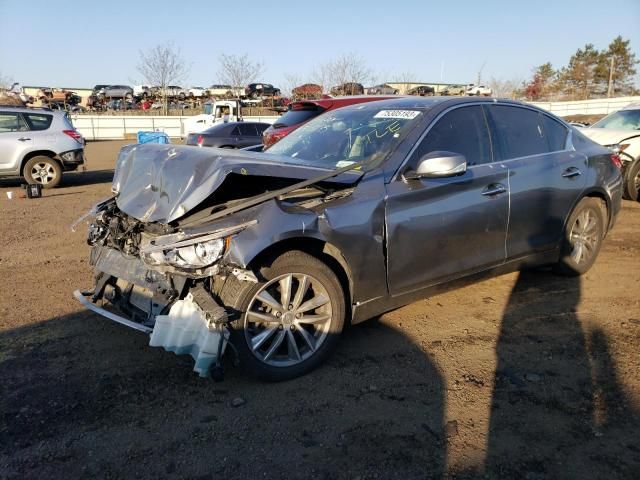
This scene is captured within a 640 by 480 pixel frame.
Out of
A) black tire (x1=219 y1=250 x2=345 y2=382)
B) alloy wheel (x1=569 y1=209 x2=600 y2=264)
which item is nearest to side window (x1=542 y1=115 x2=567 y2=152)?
alloy wheel (x1=569 y1=209 x2=600 y2=264)

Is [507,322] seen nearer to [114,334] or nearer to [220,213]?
[220,213]

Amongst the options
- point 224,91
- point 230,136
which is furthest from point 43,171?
point 224,91

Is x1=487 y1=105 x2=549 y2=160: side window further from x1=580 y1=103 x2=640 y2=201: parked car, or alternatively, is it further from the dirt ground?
x1=580 y1=103 x2=640 y2=201: parked car

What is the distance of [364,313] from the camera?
3.49 meters

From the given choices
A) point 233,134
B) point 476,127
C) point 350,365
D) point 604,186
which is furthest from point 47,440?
point 233,134

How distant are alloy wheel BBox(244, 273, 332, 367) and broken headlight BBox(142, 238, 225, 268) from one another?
35cm

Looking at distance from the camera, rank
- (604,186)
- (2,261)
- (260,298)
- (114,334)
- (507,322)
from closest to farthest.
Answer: (260,298)
(114,334)
(507,322)
(604,186)
(2,261)

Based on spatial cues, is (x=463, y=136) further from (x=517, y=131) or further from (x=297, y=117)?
(x=297, y=117)

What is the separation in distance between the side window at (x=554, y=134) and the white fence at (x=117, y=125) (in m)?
30.2

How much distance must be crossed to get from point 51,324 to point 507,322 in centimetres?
370

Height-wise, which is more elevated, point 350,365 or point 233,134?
point 233,134

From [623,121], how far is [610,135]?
0.75 metres

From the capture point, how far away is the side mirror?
3.41 meters

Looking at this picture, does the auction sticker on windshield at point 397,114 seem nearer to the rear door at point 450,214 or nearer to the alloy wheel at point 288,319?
the rear door at point 450,214
